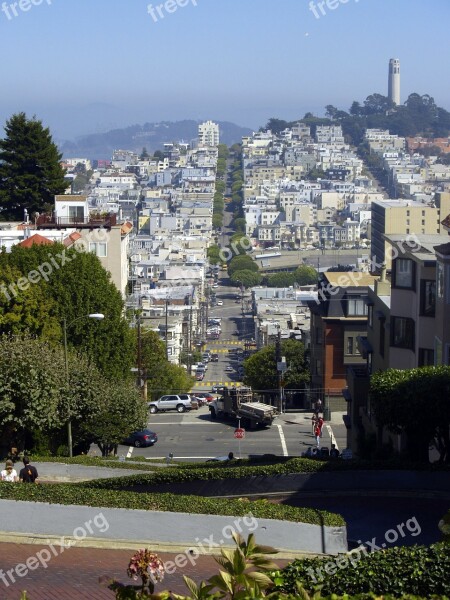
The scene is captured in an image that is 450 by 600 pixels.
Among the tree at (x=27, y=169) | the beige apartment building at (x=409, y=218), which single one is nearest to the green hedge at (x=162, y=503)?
the tree at (x=27, y=169)

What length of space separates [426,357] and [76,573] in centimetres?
967

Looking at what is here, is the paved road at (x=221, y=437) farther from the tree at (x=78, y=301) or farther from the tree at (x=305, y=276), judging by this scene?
the tree at (x=305, y=276)

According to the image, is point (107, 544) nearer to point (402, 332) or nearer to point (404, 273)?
point (404, 273)

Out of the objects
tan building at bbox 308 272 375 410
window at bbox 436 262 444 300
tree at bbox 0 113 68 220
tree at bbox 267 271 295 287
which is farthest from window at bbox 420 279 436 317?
tree at bbox 267 271 295 287

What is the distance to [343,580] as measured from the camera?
7340 mm

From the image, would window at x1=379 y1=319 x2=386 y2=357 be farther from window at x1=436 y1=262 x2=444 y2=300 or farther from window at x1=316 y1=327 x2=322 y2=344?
window at x1=316 y1=327 x2=322 y2=344

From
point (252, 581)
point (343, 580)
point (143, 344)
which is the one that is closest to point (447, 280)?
point (343, 580)

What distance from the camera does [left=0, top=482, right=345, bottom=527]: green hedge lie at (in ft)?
36.5

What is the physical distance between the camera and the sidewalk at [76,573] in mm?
9641

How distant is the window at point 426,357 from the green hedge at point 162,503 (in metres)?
7.56

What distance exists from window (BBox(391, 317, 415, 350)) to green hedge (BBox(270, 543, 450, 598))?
11.9 metres

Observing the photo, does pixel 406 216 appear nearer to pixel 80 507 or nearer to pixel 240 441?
pixel 240 441

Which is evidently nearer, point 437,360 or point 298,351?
point 437,360

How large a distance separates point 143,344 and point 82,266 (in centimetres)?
1959
